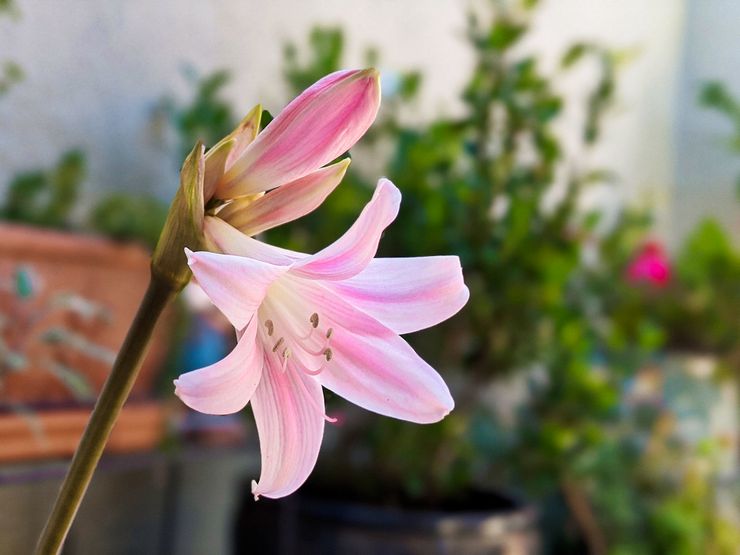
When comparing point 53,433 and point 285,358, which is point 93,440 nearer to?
point 285,358

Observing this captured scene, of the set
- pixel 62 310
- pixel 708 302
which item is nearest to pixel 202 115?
pixel 62 310

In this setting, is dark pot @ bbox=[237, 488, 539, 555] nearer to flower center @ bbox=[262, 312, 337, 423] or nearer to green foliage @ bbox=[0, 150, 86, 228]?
green foliage @ bbox=[0, 150, 86, 228]

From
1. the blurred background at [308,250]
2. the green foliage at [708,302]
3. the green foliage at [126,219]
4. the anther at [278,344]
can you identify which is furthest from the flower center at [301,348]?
the green foliage at [708,302]

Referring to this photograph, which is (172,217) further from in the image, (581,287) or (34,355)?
(581,287)

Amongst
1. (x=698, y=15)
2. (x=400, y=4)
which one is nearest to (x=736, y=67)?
(x=698, y=15)

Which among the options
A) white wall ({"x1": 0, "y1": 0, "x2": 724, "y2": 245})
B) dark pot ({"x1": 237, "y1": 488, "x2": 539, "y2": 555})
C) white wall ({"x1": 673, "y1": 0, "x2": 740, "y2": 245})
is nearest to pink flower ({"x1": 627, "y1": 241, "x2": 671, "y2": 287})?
white wall ({"x1": 0, "y1": 0, "x2": 724, "y2": 245})

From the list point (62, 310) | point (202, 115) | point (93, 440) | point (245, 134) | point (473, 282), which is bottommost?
point (93, 440)
